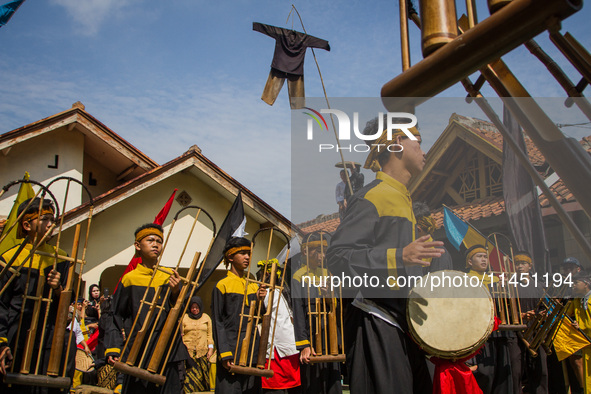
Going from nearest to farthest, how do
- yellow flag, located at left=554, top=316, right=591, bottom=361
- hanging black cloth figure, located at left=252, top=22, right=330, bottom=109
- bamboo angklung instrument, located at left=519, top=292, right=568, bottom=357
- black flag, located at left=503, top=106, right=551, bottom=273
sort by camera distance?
black flag, located at left=503, top=106, right=551, bottom=273 < bamboo angklung instrument, located at left=519, top=292, right=568, bottom=357 < yellow flag, located at left=554, top=316, right=591, bottom=361 < hanging black cloth figure, located at left=252, top=22, right=330, bottom=109

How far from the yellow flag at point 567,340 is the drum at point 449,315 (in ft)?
16.6

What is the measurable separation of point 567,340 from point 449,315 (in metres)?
5.40

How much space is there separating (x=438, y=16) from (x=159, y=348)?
14.4 feet

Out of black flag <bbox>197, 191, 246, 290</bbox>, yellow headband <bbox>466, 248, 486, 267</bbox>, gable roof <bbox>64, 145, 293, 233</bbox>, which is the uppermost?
gable roof <bbox>64, 145, 293, 233</bbox>

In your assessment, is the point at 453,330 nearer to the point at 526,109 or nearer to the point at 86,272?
the point at 526,109

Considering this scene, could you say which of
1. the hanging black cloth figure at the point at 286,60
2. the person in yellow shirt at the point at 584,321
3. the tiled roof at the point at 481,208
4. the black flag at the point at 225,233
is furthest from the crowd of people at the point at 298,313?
the hanging black cloth figure at the point at 286,60

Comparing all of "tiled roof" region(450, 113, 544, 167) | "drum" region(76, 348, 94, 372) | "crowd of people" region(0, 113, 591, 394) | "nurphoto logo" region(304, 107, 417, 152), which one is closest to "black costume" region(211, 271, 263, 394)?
"crowd of people" region(0, 113, 591, 394)

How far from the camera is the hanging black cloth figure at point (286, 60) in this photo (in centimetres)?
1192

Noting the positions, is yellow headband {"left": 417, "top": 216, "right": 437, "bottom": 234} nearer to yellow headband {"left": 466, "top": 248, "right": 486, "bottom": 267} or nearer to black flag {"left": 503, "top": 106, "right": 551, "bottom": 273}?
black flag {"left": 503, "top": 106, "right": 551, "bottom": 273}

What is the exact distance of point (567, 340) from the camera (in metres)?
8.35

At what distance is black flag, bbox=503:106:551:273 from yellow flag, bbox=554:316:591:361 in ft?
20.8

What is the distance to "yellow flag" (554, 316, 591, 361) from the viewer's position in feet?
27.2

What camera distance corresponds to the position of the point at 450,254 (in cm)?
438

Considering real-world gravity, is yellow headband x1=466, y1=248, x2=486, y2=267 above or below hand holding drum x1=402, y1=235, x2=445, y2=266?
above
